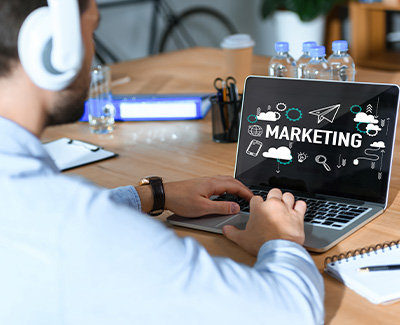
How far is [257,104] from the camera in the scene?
129cm

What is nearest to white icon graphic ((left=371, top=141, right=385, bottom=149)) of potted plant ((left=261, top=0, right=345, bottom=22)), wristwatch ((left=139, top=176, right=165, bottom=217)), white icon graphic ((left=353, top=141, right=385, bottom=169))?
white icon graphic ((left=353, top=141, right=385, bottom=169))

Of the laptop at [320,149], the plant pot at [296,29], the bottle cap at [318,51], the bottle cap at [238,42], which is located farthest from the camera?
the plant pot at [296,29]

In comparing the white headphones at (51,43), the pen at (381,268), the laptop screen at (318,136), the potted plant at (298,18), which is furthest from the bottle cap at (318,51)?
the potted plant at (298,18)

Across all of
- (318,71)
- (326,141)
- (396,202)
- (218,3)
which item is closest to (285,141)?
(326,141)

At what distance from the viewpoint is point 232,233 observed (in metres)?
1.05

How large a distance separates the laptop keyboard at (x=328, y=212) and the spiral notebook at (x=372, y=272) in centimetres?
9

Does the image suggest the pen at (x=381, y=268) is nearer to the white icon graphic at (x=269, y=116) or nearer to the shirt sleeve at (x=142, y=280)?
the shirt sleeve at (x=142, y=280)

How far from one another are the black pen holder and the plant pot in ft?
10.0

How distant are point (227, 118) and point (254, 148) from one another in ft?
1.06

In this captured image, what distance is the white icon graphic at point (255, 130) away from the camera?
1.28 meters

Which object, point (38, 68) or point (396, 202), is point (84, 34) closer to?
point (38, 68)

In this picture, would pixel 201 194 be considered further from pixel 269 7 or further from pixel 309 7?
pixel 269 7

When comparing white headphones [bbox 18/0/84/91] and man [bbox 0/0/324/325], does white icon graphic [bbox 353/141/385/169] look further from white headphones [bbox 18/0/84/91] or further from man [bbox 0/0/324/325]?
white headphones [bbox 18/0/84/91]

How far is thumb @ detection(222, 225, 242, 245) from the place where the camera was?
3.40ft
